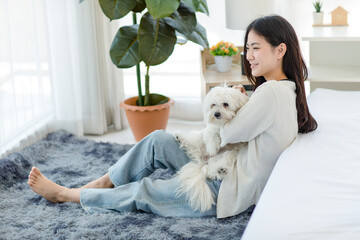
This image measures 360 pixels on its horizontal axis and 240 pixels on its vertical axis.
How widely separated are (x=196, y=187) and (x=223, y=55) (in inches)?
54.3

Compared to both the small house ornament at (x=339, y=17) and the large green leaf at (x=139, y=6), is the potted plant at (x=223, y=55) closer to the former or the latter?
the large green leaf at (x=139, y=6)

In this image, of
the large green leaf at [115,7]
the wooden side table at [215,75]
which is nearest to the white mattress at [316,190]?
the wooden side table at [215,75]

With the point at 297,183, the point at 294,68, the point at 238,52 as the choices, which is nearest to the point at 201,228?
the point at 297,183

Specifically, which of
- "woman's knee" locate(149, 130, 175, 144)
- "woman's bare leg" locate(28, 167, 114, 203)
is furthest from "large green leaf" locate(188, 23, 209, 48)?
"woman's bare leg" locate(28, 167, 114, 203)

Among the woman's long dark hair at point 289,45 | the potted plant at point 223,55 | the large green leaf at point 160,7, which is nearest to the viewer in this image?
the woman's long dark hair at point 289,45

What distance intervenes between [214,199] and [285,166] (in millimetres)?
407

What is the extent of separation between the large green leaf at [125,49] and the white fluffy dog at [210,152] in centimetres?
101

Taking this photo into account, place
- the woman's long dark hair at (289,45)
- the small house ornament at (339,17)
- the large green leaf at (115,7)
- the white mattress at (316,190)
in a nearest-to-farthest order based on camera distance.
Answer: the white mattress at (316,190)
the woman's long dark hair at (289,45)
the large green leaf at (115,7)
the small house ornament at (339,17)

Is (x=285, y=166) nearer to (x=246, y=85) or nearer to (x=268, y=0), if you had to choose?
(x=246, y=85)

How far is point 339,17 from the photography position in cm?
337

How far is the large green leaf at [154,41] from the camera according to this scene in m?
2.97

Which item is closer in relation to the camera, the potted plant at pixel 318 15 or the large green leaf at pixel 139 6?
the large green leaf at pixel 139 6

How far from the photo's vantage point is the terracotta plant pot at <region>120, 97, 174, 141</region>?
10.7 ft

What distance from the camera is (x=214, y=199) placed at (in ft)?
6.80
